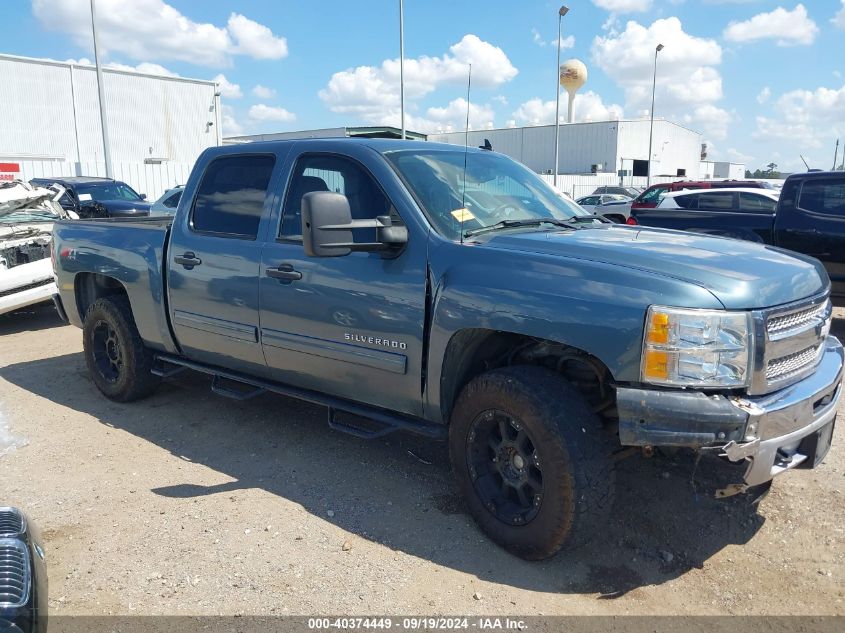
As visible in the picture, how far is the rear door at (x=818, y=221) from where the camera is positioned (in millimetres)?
7840

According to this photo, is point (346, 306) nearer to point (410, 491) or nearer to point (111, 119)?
point (410, 491)

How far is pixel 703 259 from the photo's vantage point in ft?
10.1

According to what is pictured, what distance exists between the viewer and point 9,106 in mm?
31891

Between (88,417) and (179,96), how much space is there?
121 ft

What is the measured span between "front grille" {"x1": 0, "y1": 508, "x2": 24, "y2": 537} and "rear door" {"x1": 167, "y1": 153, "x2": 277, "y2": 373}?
199 cm

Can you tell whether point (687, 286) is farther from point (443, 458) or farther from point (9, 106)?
point (9, 106)

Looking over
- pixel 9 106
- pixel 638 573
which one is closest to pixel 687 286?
pixel 638 573

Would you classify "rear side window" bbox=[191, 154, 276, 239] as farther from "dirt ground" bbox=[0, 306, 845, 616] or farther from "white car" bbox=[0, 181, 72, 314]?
"white car" bbox=[0, 181, 72, 314]

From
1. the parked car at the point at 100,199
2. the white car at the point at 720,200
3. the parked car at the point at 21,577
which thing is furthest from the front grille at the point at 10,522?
the parked car at the point at 100,199

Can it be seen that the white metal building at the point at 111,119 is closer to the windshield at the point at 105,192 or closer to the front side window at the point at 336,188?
the windshield at the point at 105,192

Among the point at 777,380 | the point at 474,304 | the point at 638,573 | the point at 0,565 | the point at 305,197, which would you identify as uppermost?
the point at 305,197

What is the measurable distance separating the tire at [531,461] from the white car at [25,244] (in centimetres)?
603

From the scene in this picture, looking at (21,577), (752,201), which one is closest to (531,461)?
(21,577)

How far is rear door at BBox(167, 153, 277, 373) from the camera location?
170 inches
